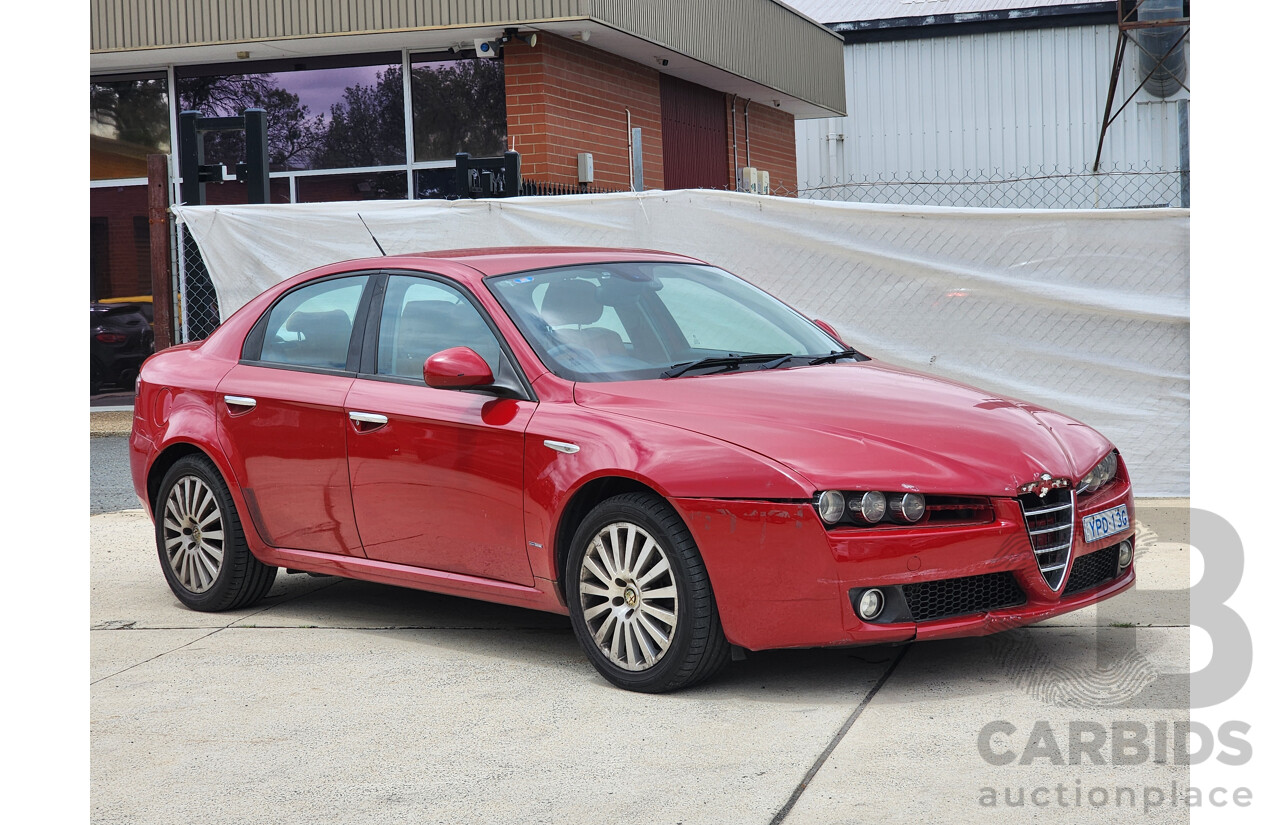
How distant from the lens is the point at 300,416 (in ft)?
20.1

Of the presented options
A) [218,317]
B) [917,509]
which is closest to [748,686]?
[917,509]

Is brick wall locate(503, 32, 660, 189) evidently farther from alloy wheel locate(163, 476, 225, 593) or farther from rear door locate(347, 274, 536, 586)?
rear door locate(347, 274, 536, 586)

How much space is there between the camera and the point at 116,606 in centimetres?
700

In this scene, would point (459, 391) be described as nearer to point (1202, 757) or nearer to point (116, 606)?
point (116, 606)

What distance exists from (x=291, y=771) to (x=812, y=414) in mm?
2072

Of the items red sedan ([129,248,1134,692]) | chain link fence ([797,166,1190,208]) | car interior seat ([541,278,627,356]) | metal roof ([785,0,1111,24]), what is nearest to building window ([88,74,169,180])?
red sedan ([129,248,1134,692])

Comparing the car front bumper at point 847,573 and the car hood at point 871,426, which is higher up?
the car hood at point 871,426

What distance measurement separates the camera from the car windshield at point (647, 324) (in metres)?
5.57

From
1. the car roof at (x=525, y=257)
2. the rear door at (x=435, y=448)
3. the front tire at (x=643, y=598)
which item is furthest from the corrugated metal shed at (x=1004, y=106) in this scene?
Answer: the front tire at (x=643, y=598)

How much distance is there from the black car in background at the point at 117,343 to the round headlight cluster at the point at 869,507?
12.1 m

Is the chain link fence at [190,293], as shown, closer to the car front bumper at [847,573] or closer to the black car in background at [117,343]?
the black car in background at [117,343]

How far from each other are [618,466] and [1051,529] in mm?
1485

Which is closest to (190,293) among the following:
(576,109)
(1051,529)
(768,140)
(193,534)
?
(193,534)

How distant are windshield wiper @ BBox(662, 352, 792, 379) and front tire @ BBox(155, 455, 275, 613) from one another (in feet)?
7.48
